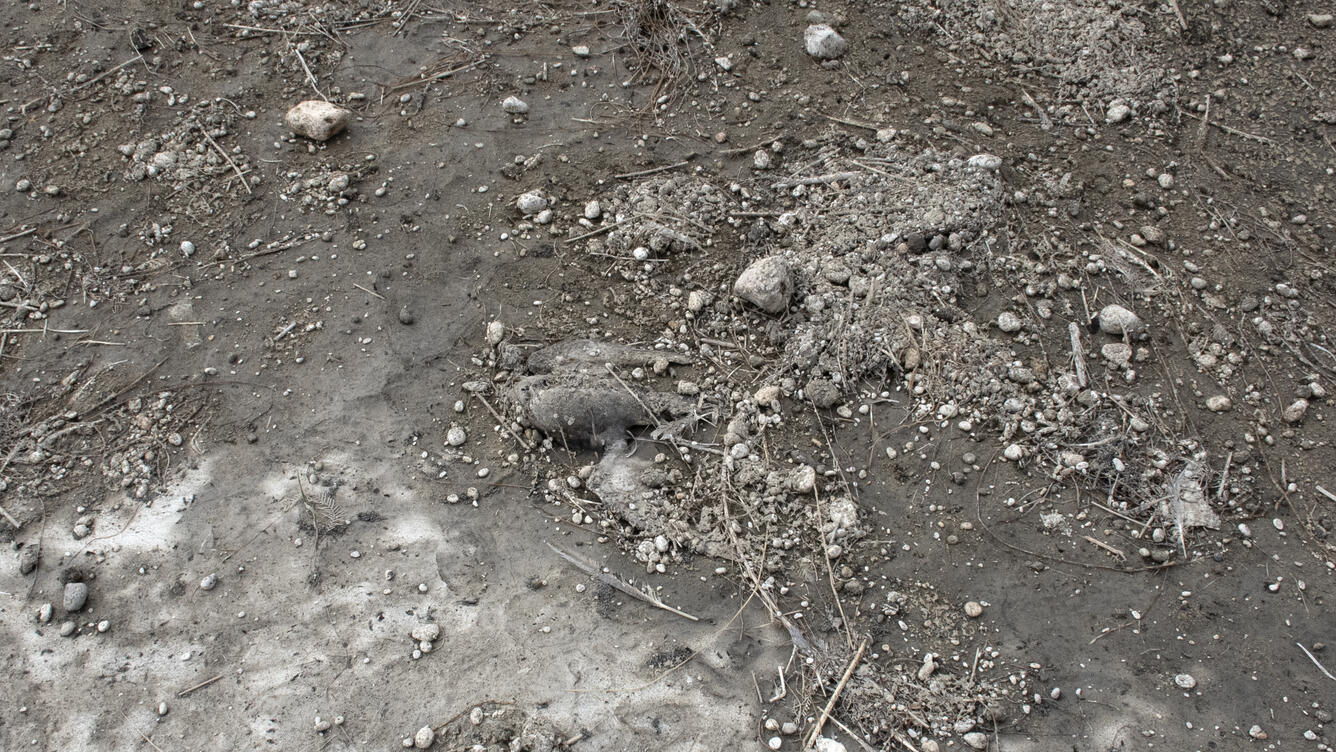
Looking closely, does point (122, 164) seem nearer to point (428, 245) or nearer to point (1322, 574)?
point (428, 245)

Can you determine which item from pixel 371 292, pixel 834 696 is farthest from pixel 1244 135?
pixel 371 292

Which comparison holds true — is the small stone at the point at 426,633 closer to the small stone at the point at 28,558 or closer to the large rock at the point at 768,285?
the small stone at the point at 28,558

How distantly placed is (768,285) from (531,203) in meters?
1.30

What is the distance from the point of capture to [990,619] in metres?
3.00

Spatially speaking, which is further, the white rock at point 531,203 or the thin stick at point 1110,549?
the white rock at point 531,203

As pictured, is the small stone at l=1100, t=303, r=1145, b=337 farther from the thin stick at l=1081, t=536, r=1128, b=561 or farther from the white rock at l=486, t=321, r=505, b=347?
the white rock at l=486, t=321, r=505, b=347

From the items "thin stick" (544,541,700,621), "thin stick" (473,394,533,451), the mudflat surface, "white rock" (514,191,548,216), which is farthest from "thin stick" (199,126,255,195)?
"thin stick" (544,541,700,621)

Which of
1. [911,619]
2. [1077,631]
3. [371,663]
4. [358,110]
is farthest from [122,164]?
[1077,631]

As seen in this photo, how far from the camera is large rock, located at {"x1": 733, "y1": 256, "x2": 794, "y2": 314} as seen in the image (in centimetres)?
363

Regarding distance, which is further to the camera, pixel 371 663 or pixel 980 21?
pixel 980 21

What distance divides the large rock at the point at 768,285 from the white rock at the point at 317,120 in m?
2.37

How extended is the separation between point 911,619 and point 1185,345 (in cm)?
175

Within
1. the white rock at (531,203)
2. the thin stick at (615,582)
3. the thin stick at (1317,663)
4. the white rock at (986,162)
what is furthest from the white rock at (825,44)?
the thin stick at (1317,663)

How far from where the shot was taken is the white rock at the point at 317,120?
4.33 m
